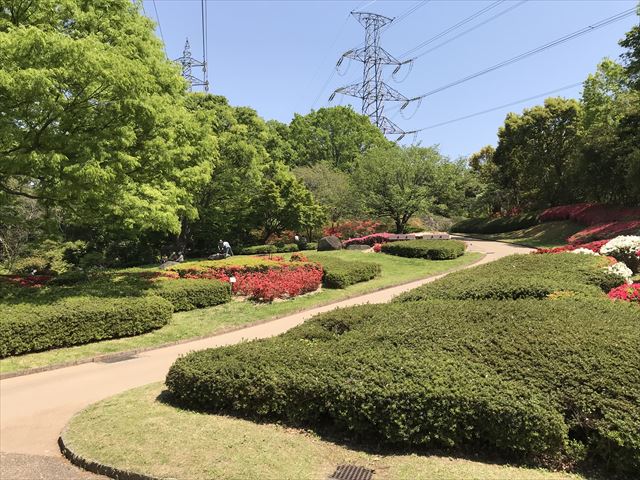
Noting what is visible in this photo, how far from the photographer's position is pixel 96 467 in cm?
423

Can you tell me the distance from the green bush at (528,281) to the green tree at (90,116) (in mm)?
7018

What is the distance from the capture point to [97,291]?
10641 millimetres

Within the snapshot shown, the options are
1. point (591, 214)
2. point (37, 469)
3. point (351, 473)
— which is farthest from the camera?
point (591, 214)

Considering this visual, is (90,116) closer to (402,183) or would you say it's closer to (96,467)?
(96,467)

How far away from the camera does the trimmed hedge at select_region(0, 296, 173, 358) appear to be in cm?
811

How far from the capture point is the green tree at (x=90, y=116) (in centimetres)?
877

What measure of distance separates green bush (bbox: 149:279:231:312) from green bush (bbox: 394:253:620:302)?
17.5 ft

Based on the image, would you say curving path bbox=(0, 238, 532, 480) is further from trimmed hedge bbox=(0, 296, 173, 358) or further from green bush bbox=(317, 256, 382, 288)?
green bush bbox=(317, 256, 382, 288)

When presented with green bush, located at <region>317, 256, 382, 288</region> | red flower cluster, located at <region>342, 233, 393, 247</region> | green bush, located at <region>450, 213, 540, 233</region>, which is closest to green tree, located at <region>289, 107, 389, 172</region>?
green bush, located at <region>450, 213, 540, 233</region>

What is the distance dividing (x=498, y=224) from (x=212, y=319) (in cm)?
3179

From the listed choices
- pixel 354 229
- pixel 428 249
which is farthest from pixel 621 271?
pixel 354 229

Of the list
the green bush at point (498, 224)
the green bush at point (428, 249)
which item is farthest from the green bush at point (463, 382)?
the green bush at point (498, 224)

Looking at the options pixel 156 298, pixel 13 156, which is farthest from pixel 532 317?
pixel 13 156

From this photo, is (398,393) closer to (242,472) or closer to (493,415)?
(493,415)
